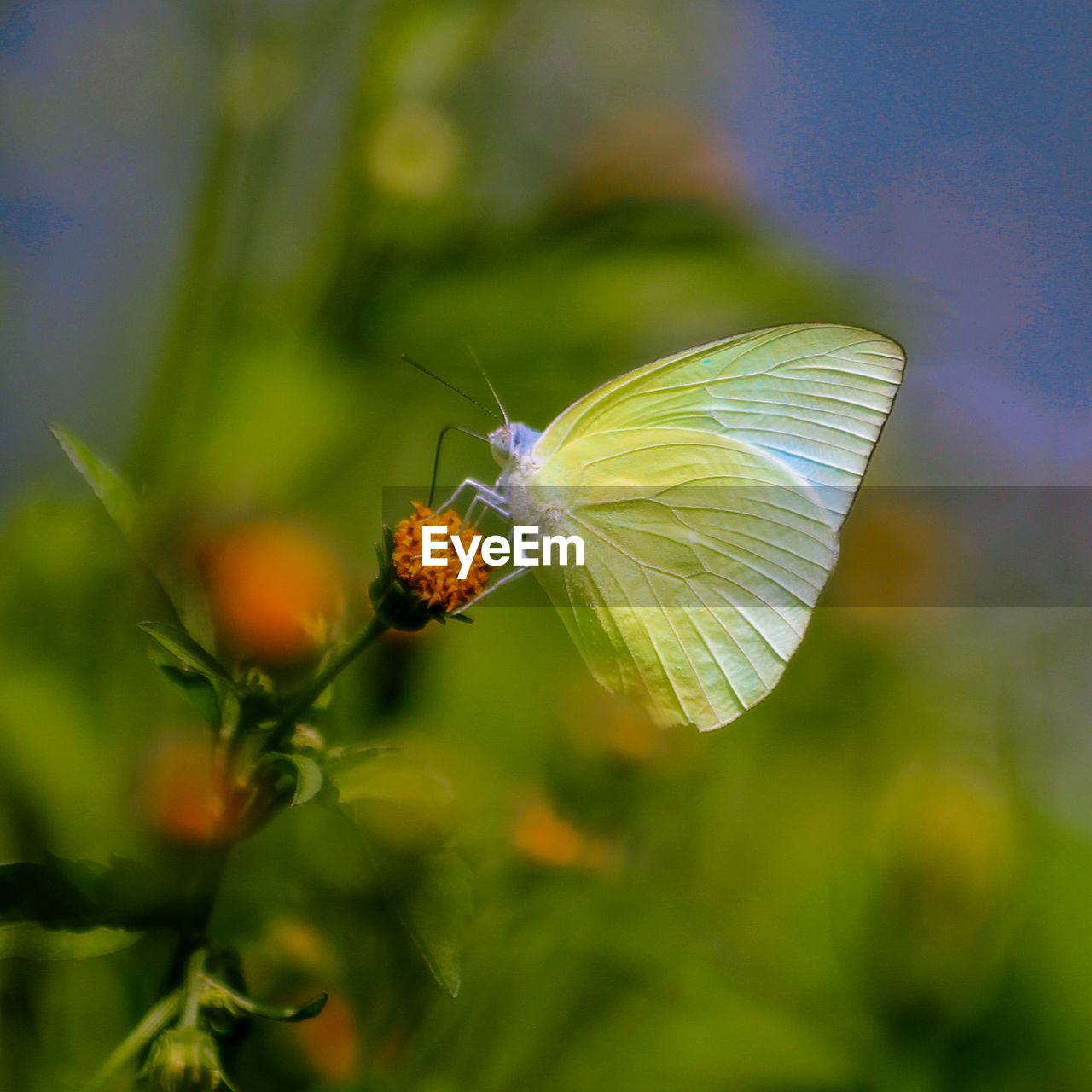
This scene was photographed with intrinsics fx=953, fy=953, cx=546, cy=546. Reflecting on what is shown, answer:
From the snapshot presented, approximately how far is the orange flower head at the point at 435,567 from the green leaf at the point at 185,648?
0.11 meters

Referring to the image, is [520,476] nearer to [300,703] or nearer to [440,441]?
[440,441]

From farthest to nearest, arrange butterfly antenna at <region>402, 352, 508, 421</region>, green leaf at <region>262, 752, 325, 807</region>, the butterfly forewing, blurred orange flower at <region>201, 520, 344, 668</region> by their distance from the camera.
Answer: the butterfly forewing
butterfly antenna at <region>402, 352, 508, 421</region>
blurred orange flower at <region>201, 520, 344, 668</region>
green leaf at <region>262, 752, 325, 807</region>

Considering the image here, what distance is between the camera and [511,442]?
583 mm

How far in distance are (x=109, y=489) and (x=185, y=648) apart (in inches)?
3.0

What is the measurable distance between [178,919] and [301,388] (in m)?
0.24

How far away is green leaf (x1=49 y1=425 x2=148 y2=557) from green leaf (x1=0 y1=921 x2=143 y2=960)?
0.14 meters

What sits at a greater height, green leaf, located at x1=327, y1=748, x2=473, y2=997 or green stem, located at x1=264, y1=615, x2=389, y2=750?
green stem, located at x1=264, y1=615, x2=389, y2=750

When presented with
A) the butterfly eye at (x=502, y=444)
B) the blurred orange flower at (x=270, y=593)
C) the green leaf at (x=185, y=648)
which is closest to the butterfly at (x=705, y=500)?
the butterfly eye at (x=502, y=444)

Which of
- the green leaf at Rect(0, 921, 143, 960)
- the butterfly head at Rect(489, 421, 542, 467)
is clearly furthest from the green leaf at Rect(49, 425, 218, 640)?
the butterfly head at Rect(489, 421, 542, 467)

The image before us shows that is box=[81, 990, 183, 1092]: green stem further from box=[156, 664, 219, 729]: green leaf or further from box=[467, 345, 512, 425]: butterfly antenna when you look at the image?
box=[467, 345, 512, 425]: butterfly antenna

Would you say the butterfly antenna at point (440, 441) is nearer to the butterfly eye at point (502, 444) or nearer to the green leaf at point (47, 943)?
the butterfly eye at point (502, 444)

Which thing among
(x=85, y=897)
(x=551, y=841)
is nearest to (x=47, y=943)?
(x=85, y=897)

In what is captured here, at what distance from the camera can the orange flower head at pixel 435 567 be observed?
0.44 meters

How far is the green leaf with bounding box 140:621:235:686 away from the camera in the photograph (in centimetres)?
33
